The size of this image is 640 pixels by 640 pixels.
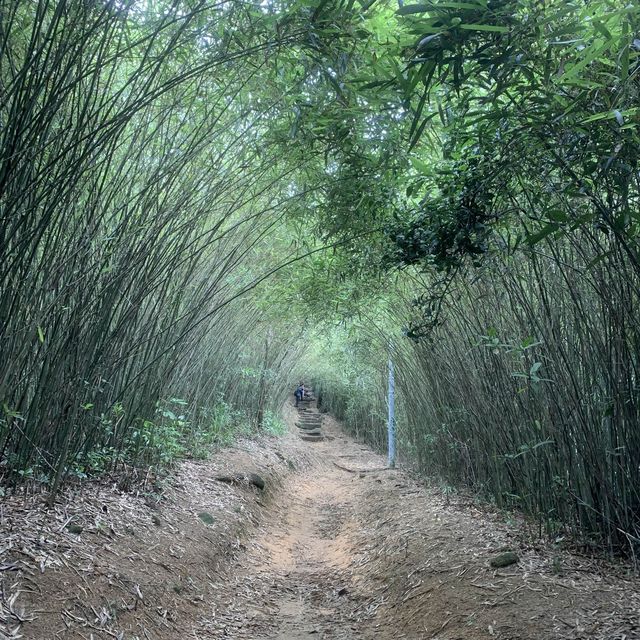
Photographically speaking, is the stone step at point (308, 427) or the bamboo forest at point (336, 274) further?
the stone step at point (308, 427)

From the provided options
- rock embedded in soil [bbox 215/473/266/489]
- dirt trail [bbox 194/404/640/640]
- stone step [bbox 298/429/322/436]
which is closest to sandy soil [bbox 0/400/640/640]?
dirt trail [bbox 194/404/640/640]

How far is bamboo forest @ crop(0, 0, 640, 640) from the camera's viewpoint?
1638 mm

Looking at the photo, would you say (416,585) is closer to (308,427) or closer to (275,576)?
(275,576)

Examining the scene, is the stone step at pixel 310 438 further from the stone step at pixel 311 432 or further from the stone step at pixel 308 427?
the stone step at pixel 308 427

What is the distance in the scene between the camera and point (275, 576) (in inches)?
134

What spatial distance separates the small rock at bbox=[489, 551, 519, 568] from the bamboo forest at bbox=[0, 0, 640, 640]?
1 cm

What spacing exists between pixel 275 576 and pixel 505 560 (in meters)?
1.54

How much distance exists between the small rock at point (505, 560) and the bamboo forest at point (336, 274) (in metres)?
0.01

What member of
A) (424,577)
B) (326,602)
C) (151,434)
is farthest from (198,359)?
(424,577)

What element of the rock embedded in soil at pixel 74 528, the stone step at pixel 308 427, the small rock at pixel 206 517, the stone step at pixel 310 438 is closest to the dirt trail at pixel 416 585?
the small rock at pixel 206 517

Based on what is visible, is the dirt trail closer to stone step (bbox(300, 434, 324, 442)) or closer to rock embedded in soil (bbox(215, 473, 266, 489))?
rock embedded in soil (bbox(215, 473, 266, 489))

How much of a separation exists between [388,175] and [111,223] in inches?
53.6

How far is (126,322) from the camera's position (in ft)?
9.00

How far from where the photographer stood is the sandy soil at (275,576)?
192cm
